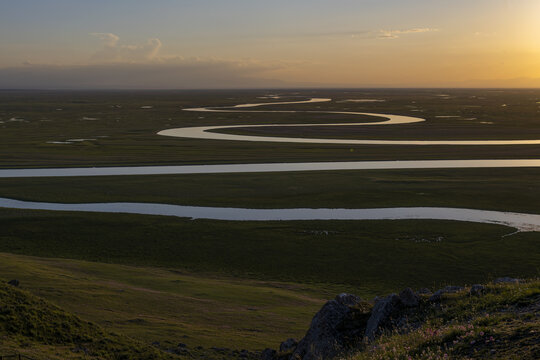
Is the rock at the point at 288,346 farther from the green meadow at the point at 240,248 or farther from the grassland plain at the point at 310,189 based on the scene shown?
the grassland plain at the point at 310,189

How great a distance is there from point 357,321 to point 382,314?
132 centimetres

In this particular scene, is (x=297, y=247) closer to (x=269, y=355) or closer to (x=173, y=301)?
(x=173, y=301)

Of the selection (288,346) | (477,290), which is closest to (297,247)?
(288,346)

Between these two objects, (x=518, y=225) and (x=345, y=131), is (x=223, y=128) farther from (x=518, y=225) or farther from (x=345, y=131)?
(x=518, y=225)

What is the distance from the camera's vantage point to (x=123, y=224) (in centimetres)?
4378

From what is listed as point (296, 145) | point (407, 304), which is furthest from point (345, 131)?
point (407, 304)

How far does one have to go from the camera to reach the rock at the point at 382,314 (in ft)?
49.6

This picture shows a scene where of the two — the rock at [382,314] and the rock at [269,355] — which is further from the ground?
the rock at [382,314]

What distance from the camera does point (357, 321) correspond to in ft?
53.8

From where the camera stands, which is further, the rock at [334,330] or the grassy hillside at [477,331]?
the rock at [334,330]

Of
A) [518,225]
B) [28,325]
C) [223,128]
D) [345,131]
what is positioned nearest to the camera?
[28,325]

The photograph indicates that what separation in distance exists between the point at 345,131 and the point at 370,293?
95634mm

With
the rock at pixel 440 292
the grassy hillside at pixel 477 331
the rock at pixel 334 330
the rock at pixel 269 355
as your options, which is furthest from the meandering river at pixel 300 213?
the grassy hillside at pixel 477 331

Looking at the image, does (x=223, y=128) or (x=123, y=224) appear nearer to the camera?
(x=123, y=224)
